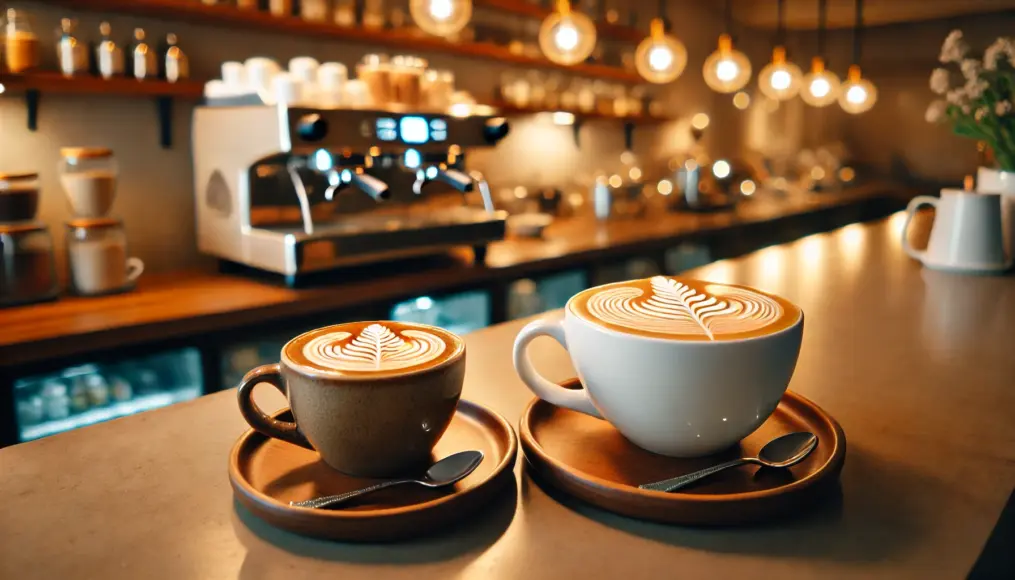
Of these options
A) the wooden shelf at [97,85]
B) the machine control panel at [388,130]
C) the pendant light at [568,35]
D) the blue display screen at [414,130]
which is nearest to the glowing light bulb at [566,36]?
the pendant light at [568,35]

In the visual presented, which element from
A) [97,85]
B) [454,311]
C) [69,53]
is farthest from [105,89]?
[454,311]

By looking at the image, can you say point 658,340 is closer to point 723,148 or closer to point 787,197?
point 787,197

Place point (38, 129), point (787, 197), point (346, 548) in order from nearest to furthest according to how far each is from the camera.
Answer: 1. point (346, 548)
2. point (38, 129)
3. point (787, 197)

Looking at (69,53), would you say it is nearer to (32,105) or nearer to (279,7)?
(32,105)

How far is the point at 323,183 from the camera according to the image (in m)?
2.24

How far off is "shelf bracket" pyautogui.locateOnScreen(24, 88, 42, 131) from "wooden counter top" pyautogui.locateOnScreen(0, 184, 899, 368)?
0.52 metres

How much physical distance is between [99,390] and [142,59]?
3.31 ft

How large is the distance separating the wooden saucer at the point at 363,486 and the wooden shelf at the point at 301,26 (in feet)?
6.45

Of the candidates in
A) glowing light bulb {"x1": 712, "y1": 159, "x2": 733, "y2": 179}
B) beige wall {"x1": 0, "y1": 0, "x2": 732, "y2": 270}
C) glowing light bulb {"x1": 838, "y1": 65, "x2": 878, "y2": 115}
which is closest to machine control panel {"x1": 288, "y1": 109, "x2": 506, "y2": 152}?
beige wall {"x1": 0, "y1": 0, "x2": 732, "y2": 270}

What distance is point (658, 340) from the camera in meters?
0.57

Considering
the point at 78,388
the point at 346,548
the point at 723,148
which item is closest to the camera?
the point at 346,548

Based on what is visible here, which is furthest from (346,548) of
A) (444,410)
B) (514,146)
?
(514,146)

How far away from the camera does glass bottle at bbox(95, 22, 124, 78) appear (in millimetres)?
2189

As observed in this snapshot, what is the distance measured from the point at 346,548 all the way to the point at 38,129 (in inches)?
85.6
